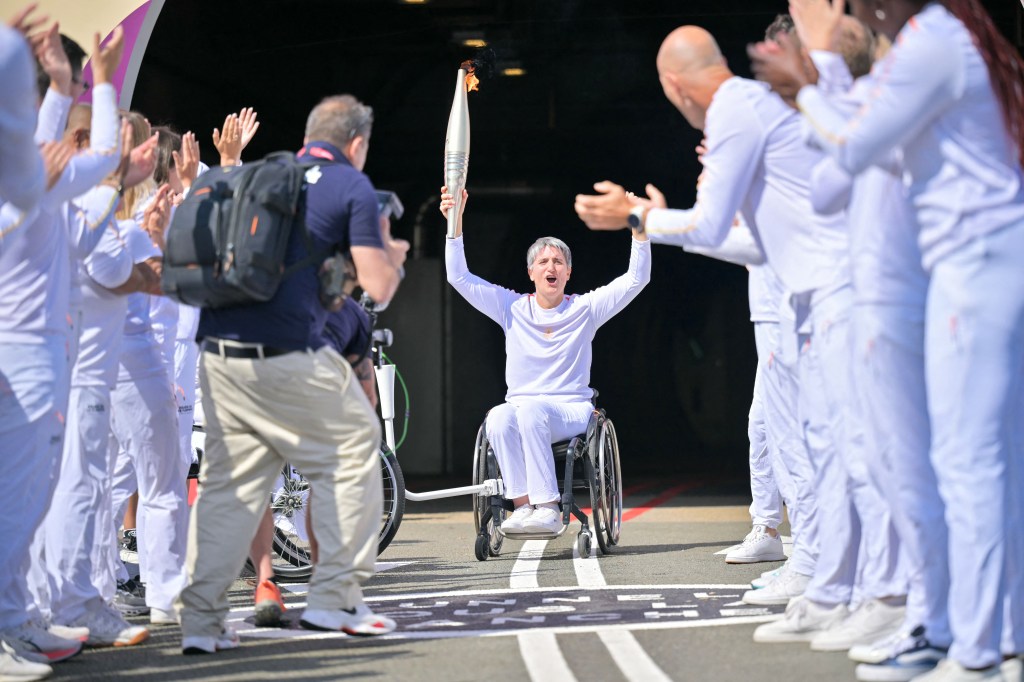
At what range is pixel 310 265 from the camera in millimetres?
4551

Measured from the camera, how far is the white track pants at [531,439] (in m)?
7.66

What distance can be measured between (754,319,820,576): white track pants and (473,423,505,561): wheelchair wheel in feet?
6.16

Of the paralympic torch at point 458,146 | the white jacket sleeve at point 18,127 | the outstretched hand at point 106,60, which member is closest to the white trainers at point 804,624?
the white jacket sleeve at point 18,127

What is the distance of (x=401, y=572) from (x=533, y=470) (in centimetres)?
95

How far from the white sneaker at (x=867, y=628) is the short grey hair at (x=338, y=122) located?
221 cm

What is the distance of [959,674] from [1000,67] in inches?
57.7

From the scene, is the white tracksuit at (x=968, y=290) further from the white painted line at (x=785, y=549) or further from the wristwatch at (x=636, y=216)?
the white painted line at (x=785, y=549)

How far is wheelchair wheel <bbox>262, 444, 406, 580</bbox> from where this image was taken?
6.80 m

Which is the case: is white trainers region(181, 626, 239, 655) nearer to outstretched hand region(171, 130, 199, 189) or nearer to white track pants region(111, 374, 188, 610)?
white track pants region(111, 374, 188, 610)

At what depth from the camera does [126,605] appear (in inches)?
233

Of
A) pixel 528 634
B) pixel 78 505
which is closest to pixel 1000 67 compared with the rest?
pixel 528 634

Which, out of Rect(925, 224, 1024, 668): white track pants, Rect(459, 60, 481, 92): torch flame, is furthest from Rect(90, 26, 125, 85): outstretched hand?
Rect(459, 60, 481, 92): torch flame

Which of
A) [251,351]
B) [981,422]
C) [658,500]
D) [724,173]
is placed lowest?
[658,500]

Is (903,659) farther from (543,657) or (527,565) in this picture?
(527,565)
